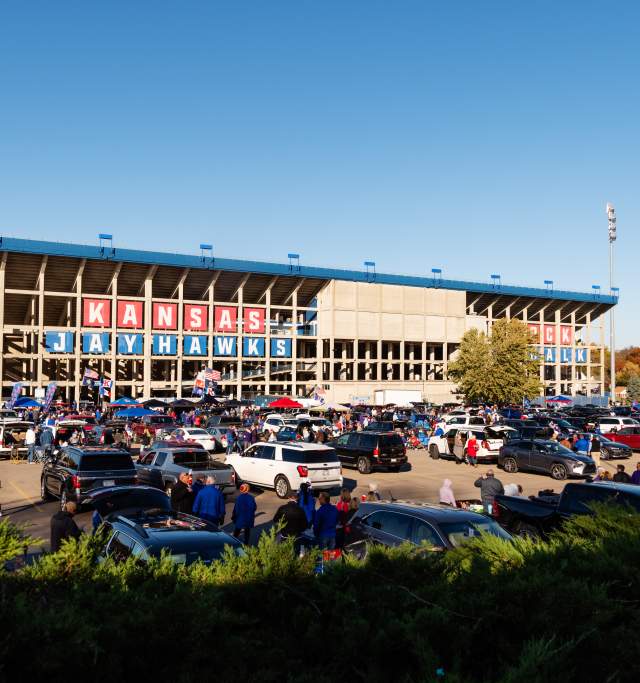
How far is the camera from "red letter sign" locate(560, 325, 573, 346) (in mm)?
102625

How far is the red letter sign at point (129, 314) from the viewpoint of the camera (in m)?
70.7

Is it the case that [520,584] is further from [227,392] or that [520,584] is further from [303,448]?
[227,392]

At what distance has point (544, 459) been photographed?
27.9 meters

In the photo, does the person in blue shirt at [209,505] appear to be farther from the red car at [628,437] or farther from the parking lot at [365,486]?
the red car at [628,437]

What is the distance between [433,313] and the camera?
8850cm

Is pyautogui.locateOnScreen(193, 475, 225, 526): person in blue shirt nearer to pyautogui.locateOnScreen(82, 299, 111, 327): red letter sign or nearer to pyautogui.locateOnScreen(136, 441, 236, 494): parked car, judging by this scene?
pyautogui.locateOnScreen(136, 441, 236, 494): parked car

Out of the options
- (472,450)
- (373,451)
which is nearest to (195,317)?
(472,450)

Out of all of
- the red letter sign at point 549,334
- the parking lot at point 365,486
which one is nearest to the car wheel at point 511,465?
the parking lot at point 365,486

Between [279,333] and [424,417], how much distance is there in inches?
1346

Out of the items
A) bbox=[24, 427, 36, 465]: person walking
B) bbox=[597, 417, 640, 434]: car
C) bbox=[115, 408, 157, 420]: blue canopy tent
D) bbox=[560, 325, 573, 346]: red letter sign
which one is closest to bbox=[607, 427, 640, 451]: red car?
bbox=[597, 417, 640, 434]: car

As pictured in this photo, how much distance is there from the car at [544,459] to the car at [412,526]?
16853mm

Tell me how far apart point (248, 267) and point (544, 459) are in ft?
173

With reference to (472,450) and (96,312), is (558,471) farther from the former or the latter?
(96,312)

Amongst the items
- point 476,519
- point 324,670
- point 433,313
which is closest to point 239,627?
point 324,670
